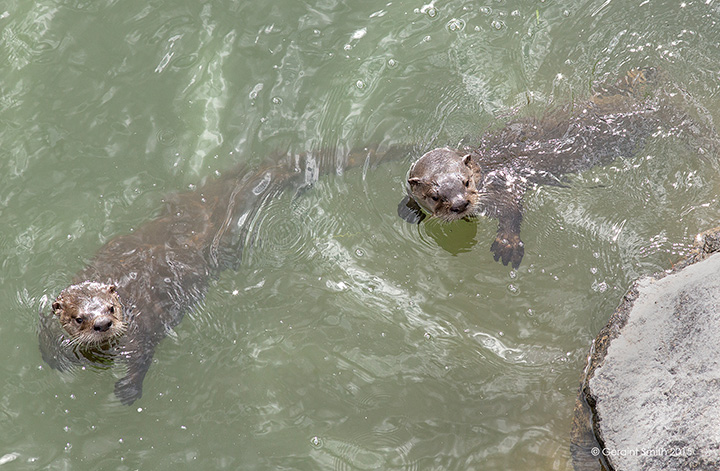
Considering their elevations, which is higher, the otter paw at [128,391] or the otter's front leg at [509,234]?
the otter's front leg at [509,234]

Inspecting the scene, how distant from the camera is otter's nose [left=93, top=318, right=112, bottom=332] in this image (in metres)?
4.36

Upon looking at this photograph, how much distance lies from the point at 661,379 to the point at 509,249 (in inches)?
60.5

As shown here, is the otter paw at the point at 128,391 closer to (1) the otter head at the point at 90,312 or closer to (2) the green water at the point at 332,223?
(2) the green water at the point at 332,223

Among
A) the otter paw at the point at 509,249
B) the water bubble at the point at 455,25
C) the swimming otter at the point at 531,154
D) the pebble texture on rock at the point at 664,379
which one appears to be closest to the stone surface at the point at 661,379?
the pebble texture on rock at the point at 664,379

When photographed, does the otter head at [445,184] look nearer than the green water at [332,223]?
No

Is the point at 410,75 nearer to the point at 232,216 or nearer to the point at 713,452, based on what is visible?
the point at 232,216

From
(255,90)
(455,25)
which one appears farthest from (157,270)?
(455,25)

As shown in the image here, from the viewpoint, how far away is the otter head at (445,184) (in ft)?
15.7

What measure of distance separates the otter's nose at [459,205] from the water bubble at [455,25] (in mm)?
1785

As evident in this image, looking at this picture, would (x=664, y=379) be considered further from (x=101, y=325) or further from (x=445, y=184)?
(x=101, y=325)

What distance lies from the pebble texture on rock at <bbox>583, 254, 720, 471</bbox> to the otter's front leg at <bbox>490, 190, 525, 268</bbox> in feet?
3.20

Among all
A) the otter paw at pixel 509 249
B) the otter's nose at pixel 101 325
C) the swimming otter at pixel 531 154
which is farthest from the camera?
the swimming otter at pixel 531 154

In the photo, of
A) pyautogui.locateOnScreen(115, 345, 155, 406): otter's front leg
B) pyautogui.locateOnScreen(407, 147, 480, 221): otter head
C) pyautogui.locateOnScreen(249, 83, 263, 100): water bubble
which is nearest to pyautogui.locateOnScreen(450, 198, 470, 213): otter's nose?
pyautogui.locateOnScreen(407, 147, 480, 221): otter head

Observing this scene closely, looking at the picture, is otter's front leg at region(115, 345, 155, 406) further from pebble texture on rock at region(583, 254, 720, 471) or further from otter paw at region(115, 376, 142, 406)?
pebble texture on rock at region(583, 254, 720, 471)
